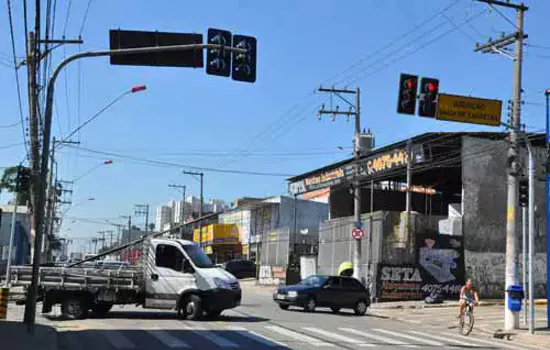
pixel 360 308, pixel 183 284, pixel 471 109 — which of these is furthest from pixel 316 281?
pixel 471 109

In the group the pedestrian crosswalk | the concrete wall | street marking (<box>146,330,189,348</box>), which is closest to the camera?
street marking (<box>146,330,189,348</box>)

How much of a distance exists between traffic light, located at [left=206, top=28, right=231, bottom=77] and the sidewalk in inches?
256

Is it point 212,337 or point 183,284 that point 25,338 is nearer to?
point 212,337

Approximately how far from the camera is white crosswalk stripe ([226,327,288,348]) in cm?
1399

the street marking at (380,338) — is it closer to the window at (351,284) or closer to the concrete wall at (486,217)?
the window at (351,284)

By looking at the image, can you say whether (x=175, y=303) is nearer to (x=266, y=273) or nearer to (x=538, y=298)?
(x=538, y=298)

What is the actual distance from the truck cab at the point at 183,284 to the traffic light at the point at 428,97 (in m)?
7.55

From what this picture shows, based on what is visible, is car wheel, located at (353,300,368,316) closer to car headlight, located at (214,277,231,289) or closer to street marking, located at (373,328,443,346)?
street marking, located at (373,328,443,346)

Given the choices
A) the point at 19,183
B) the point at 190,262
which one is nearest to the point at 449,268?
the point at 190,262

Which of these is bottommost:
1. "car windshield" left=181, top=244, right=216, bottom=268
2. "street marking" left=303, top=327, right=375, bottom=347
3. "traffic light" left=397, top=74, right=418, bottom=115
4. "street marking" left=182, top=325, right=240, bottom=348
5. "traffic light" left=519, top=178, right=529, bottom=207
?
"street marking" left=303, top=327, right=375, bottom=347

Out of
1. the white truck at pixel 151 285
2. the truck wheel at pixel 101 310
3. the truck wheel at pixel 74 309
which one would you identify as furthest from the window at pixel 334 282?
the truck wheel at pixel 74 309

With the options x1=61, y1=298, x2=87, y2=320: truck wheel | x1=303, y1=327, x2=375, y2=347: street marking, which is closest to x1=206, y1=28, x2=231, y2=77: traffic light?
x1=303, y1=327, x2=375, y2=347: street marking

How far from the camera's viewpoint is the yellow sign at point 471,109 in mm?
18625

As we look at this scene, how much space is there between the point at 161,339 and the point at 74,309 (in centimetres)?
564
